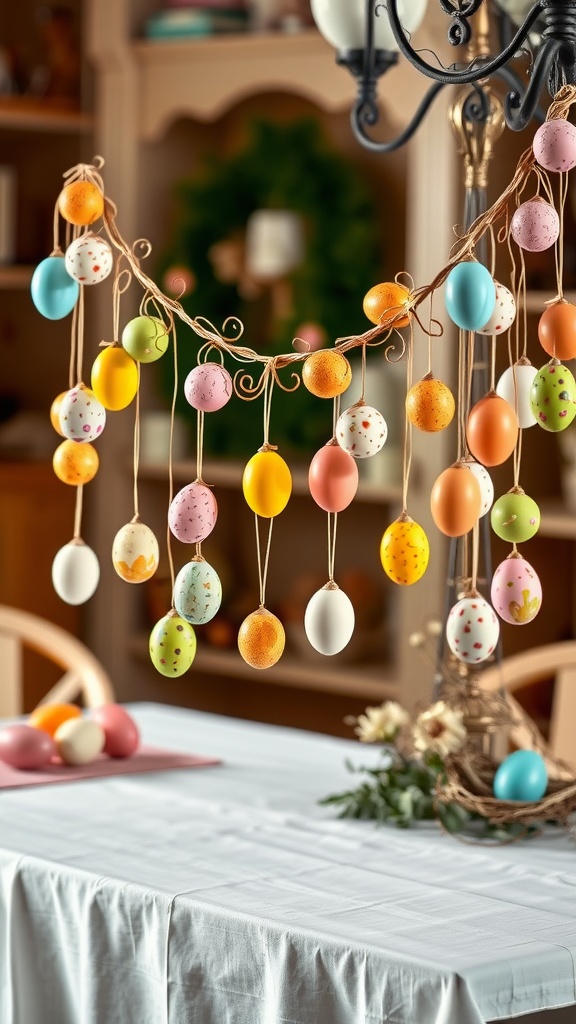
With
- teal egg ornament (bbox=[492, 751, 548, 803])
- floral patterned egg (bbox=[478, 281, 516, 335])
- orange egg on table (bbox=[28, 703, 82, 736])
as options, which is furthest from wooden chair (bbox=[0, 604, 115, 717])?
floral patterned egg (bbox=[478, 281, 516, 335])

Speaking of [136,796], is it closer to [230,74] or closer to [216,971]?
[216,971]

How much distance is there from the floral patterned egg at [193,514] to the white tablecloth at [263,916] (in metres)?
0.33

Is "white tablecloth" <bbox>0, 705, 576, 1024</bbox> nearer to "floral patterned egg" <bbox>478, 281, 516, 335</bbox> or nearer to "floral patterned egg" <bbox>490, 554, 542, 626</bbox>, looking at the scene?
"floral patterned egg" <bbox>490, 554, 542, 626</bbox>

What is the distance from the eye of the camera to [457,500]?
138cm

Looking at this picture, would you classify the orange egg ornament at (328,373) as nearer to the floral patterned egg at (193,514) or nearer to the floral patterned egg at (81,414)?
the floral patterned egg at (193,514)

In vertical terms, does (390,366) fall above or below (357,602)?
above

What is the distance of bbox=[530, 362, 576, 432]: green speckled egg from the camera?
4.47 feet

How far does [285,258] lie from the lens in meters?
A: 3.69

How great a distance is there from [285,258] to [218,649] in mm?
915

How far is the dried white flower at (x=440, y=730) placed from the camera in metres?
1.79

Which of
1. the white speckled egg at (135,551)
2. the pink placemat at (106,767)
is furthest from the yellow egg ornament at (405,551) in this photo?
the pink placemat at (106,767)

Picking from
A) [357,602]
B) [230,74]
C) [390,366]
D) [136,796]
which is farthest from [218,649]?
[136,796]

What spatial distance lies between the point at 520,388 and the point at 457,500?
20cm

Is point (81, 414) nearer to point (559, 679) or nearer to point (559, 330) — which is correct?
point (559, 330)
